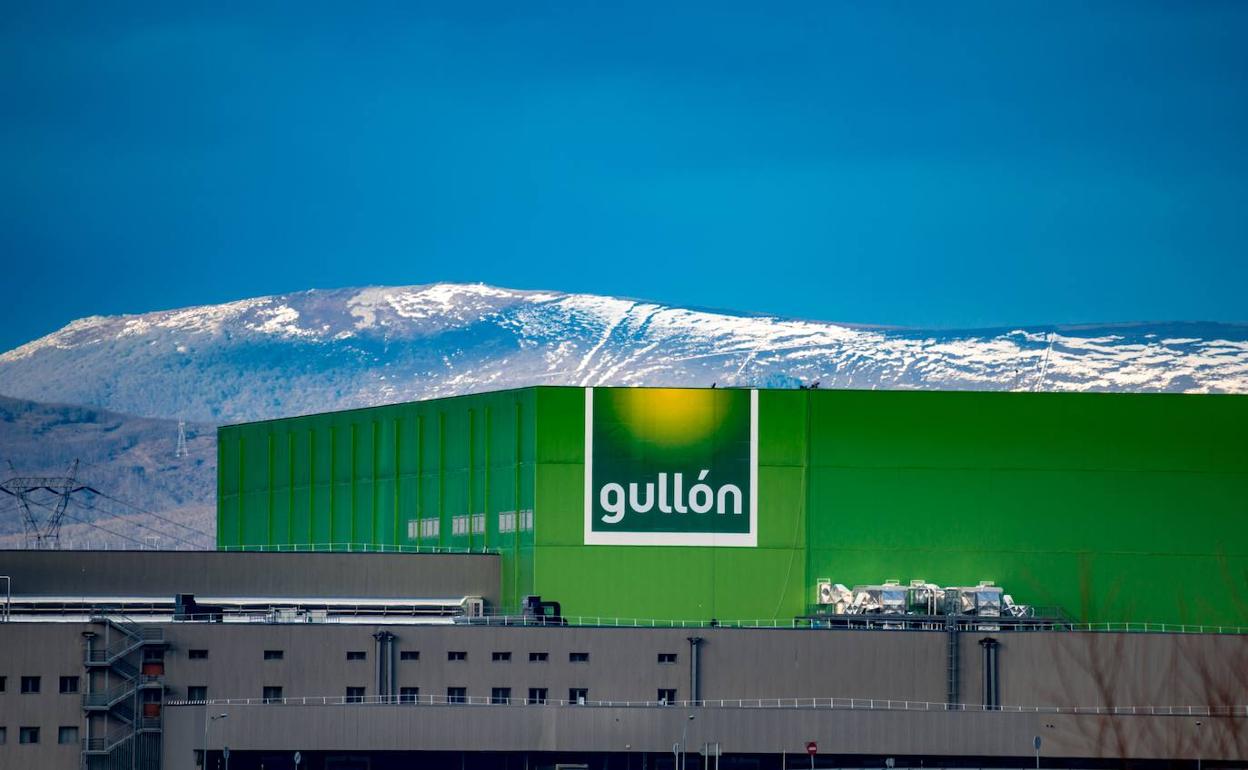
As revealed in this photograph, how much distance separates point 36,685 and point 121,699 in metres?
3.39

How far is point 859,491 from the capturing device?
103812mm

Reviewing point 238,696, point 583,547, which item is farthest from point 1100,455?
point 238,696

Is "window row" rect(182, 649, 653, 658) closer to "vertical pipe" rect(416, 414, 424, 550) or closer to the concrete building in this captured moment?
the concrete building

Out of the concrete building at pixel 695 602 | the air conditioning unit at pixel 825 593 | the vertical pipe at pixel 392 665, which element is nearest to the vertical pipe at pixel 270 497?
the concrete building at pixel 695 602

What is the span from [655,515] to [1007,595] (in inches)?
640

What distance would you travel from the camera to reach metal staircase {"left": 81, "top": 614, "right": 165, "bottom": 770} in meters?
88.2

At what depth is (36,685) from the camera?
88875 millimetres

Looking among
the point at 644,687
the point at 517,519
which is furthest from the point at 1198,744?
the point at 517,519

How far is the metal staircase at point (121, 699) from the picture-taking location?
8825 centimetres

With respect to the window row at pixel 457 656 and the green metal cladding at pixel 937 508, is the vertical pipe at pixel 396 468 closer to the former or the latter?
the green metal cladding at pixel 937 508

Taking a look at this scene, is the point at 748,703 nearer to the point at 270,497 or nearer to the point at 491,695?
the point at 491,695

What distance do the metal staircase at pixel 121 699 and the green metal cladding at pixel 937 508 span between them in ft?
64.1

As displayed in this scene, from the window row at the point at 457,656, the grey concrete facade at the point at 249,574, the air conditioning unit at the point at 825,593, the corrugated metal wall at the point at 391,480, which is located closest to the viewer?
the window row at the point at 457,656

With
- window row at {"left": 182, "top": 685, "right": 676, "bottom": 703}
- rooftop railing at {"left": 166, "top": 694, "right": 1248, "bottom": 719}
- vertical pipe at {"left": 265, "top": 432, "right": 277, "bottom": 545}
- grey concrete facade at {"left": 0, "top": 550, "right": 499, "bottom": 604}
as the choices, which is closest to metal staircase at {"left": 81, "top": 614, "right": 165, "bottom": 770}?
rooftop railing at {"left": 166, "top": 694, "right": 1248, "bottom": 719}
